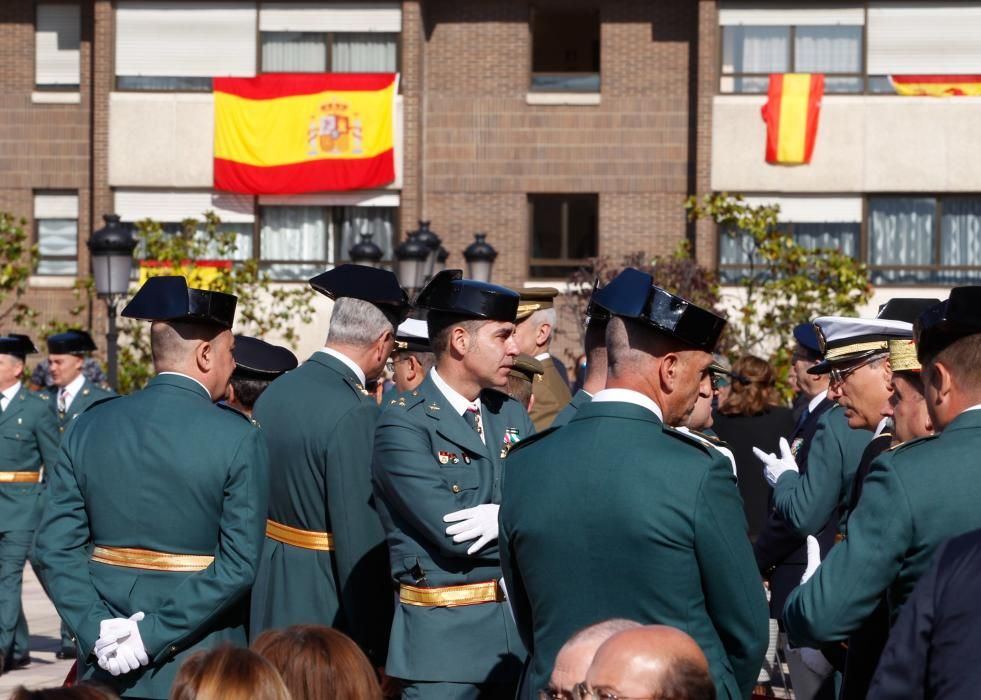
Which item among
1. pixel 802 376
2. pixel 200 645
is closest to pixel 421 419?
pixel 200 645

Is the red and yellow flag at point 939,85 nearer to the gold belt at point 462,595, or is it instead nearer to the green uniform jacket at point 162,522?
the gold belt at point 462,595

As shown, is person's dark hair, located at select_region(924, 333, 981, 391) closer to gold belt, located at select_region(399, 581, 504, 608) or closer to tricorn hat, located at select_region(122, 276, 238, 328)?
gold belt, located at select_region(399, 581, 504, 608)

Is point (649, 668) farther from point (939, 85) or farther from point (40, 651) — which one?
point (939, 85)

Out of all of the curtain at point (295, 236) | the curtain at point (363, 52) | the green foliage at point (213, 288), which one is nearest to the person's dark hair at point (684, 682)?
the green foliage at point (213, 288)

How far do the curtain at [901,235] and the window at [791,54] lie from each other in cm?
216

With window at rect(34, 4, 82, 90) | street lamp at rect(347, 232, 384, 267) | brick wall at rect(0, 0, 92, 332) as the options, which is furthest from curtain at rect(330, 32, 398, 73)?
street lamp at rect(347, 232, 384, 267)

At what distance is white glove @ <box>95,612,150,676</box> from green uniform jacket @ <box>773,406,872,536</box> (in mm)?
2619

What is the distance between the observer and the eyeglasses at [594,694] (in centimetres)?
326

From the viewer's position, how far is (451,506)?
17.5ft

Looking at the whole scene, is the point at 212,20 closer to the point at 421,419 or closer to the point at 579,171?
the point at 579,171

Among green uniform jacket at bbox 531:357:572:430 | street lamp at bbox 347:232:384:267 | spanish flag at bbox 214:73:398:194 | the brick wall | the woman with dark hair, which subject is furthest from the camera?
the brick wall

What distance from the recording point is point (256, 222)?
29.6 metres

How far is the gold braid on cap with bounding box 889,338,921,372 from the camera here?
192 inches

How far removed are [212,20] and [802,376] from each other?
21669 millimetres
